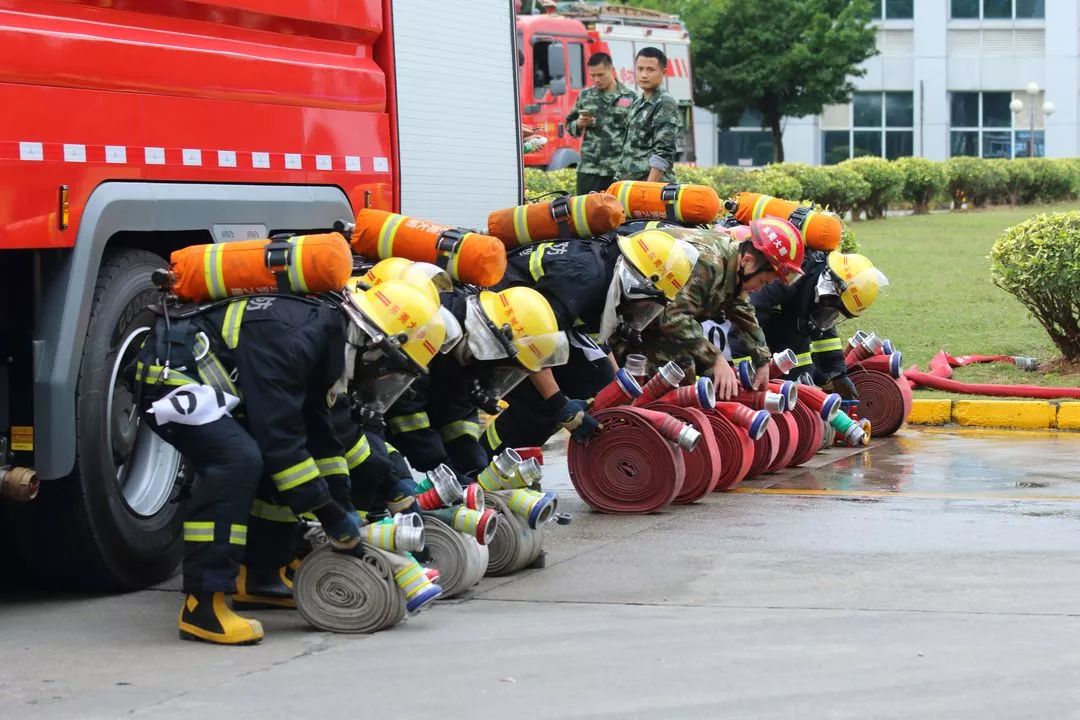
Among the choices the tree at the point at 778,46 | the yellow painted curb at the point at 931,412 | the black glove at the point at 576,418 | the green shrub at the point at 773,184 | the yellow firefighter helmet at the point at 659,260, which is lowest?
the yellow painted curb at the point at 931,412

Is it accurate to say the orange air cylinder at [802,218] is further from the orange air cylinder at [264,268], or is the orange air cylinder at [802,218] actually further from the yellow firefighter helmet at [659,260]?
the orange air cylinder at [264,268]

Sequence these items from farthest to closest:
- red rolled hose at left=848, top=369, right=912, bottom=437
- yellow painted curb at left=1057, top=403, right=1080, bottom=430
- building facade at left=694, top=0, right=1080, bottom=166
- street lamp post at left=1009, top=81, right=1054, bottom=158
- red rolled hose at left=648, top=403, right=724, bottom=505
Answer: building facade at left=694, top=0, right=1080, bottom=166
street lamp post at left=1009, top=81, right=1054, bottom=158
yellow painted curb at left=1057, top=403, right=1080, bottom=430
red rolled hose at left=848, top=369, right=912, bottom=437
red rolled hose at left=648, top=403, right=724, bottom=505

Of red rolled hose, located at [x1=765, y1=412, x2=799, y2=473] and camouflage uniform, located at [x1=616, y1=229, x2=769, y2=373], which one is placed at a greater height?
camouflage uniform, located at [x1=616, y1=229, x2=769, y2=373]

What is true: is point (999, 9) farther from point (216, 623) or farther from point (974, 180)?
point (216, 623)

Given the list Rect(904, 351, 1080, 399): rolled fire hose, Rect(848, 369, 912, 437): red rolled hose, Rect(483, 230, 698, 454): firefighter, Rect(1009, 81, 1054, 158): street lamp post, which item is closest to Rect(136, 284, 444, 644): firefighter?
Rect(483, 230, 698, 454): firefighter

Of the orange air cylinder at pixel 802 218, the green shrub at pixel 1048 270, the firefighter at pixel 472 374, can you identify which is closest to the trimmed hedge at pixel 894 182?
the green shrub at pixel 1048 270

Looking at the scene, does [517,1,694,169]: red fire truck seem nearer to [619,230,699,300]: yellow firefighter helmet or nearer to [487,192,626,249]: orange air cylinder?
[487,192,626,249]: orange air cylinder

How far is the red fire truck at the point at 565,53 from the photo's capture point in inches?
1104

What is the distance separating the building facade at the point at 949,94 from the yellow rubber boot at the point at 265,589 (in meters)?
49.4

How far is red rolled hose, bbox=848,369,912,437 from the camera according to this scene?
439 inches

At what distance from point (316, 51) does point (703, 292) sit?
2.43m

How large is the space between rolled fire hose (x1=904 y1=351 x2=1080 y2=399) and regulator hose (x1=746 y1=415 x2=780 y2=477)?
3.01 m

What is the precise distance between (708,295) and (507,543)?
2.38 meters

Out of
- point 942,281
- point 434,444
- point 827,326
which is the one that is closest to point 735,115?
point 942,281
